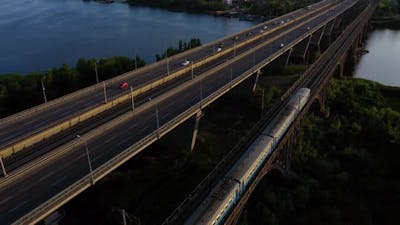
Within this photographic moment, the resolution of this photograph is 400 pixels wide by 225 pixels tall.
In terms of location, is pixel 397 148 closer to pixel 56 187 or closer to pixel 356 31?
pixel 56 187

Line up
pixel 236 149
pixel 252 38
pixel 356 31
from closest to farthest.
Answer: pixel 236 149, pixel 252 38, pixel 356 31

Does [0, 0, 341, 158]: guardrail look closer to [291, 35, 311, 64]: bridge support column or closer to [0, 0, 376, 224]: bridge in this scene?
[0, 0, 376, 224]: bridge

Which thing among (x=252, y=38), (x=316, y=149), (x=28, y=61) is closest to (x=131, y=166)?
(x=316, y=149)

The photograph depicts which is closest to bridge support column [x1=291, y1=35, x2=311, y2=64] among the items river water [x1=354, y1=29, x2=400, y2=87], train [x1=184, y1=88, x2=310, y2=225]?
river water [x1=354, y1=29, x2=400, y2=87]

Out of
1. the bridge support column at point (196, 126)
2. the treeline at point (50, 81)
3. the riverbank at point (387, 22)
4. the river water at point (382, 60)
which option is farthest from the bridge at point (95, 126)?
the riverbank at point (387, 22)

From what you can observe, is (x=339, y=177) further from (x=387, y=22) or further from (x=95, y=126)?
(x=387, y=22)

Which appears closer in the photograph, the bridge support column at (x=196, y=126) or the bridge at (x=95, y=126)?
the bridge at (x=95, y=126)

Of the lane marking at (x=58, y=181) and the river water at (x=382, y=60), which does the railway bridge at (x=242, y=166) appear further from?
the river water at (x=382, y=60)
